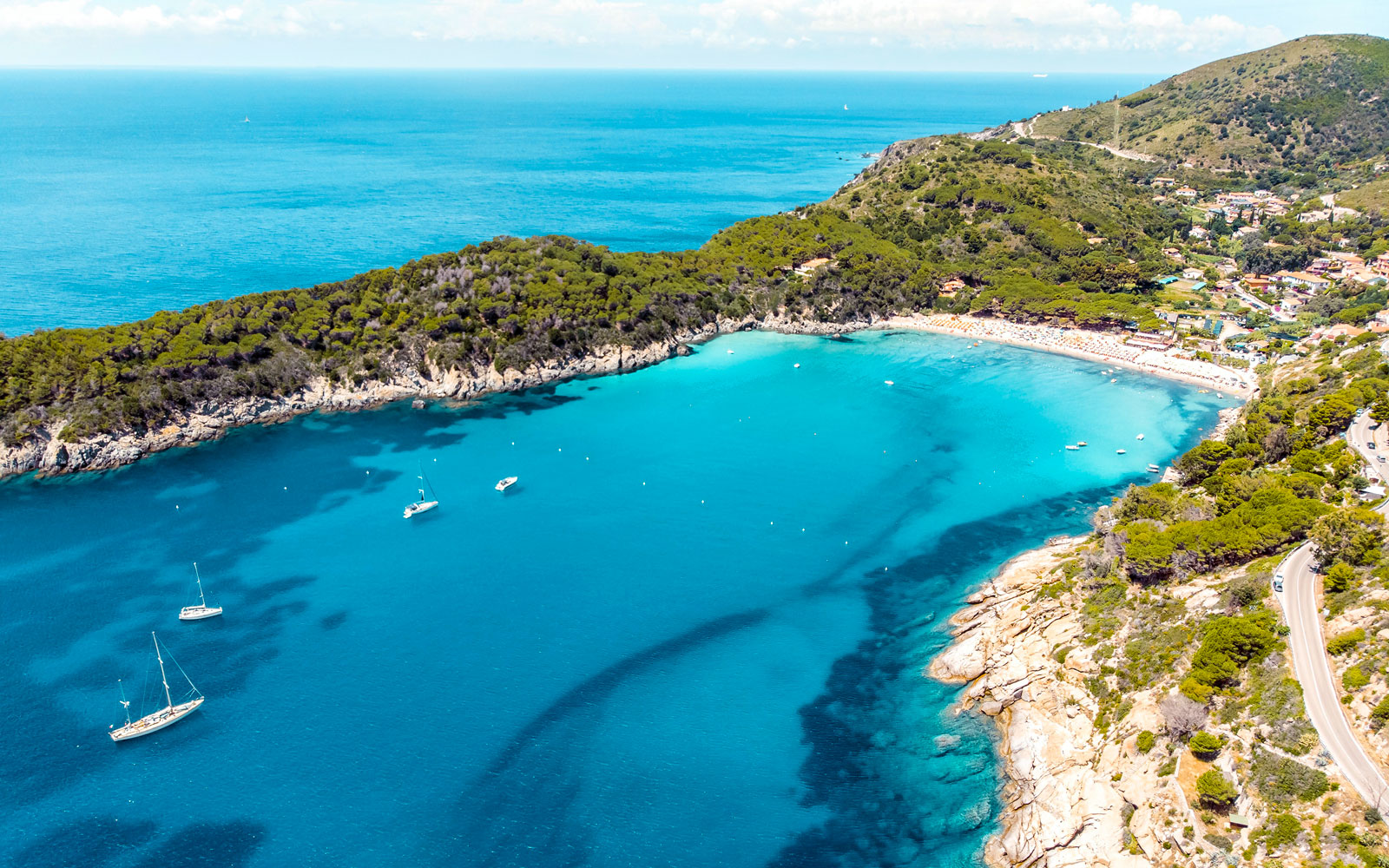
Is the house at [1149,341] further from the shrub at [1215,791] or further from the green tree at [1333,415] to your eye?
the shrub at [1215,791]

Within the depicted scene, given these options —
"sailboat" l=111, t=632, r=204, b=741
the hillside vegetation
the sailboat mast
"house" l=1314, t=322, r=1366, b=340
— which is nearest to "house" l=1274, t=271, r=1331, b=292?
the hillside vegetation

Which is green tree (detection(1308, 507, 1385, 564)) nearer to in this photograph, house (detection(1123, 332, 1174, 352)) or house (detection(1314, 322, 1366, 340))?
house (detection(1314, 322, 1366, 340))

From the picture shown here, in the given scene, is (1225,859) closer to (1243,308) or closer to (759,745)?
(759,745)

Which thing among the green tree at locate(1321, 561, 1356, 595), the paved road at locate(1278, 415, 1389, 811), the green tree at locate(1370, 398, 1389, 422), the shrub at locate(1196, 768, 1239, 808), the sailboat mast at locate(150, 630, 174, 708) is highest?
the green tree at locate(1370, 398, 1389, 422)

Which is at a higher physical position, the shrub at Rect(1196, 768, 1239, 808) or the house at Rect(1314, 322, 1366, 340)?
the house at Rect(1314, 322, 1366, 340)

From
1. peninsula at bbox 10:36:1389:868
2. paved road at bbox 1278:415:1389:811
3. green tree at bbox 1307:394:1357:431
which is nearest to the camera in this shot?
paved road at bbox 1278:415:1389:811

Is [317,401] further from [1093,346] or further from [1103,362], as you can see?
[1093,346]
